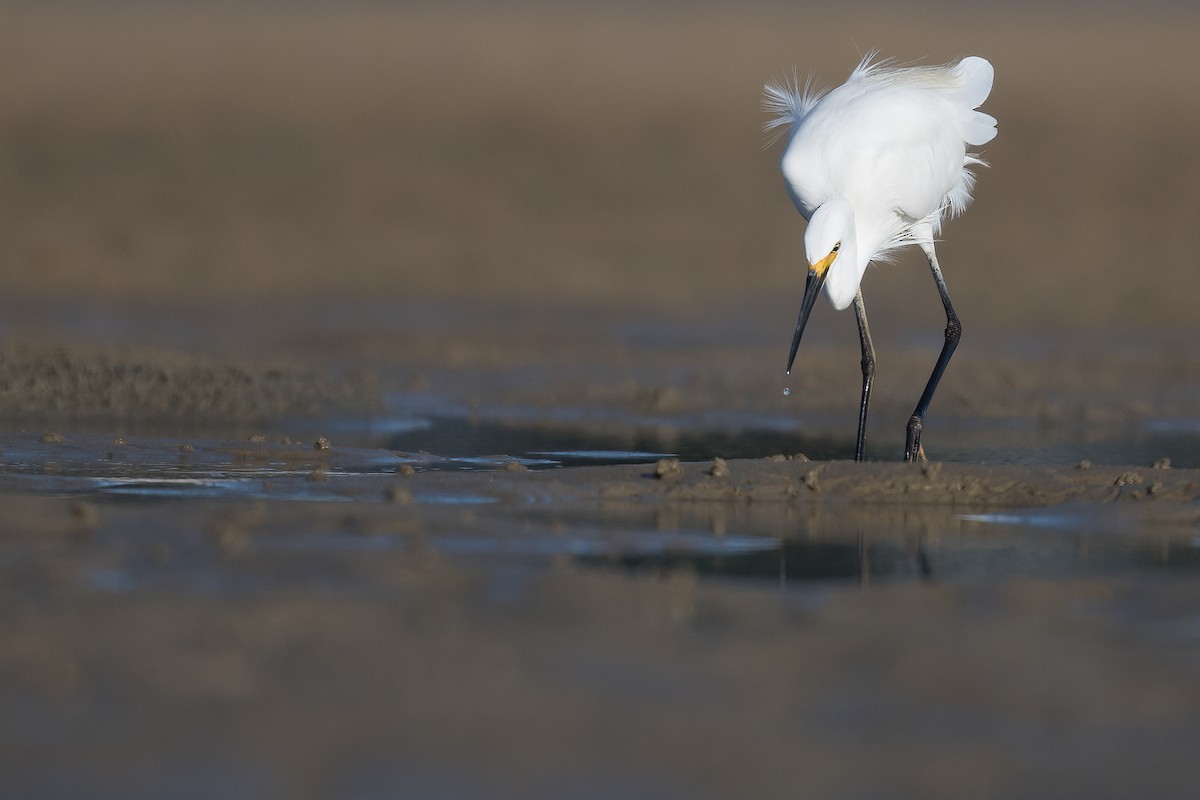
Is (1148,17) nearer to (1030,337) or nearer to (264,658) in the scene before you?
(1030,337)

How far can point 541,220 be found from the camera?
19.1 metres

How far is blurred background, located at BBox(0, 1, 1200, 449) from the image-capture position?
12930mm

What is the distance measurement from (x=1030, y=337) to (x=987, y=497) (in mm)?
8052

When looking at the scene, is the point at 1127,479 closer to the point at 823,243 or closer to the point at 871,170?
the point at 823,243

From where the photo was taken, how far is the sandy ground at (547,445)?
12.8 feet

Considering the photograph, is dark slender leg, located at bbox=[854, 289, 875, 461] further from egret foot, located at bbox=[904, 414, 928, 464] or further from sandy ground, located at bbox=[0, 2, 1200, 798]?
sandy ground, located at bbox=[0, 2, 1200, 798]

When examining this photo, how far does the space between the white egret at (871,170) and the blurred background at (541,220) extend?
6.23 ft

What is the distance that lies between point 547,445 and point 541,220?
1026 centimetres

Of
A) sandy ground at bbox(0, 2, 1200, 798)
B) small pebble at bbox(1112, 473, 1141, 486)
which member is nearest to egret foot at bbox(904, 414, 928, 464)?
sandy ground at bbox(0, 2, 1200, 798)

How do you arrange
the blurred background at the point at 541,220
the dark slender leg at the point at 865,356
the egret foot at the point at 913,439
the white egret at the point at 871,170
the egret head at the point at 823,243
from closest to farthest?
the egret head at the point at 823,243
the white egret at the point at 871,170
the egret foot at the point at 913,439
the dark slender leg at the point at 865,356
the blurred background at the point at 541,220

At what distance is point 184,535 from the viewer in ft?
19.0

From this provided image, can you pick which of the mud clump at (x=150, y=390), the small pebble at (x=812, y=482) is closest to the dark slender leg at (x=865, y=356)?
the small pebble at (x=812, y=482)

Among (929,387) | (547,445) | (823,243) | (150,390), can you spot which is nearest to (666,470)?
(823,243)

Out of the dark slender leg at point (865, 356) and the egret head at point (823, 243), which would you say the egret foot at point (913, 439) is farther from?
the egret head at point (823, 243)
